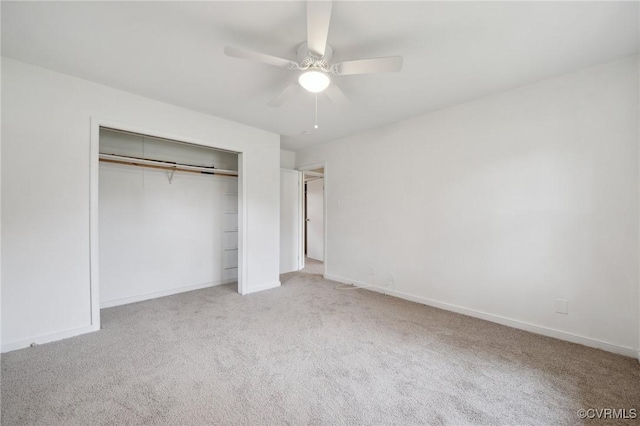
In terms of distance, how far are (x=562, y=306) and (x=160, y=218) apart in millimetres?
4699

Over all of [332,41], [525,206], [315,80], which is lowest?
[525,206]

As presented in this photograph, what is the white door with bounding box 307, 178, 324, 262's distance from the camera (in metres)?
6.47

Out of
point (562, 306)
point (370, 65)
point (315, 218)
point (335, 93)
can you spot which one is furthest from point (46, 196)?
point (315, 218)

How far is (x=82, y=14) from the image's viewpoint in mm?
1652

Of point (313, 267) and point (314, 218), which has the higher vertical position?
point (314, 218)

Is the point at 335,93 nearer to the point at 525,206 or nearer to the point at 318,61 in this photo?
the point at 318,61

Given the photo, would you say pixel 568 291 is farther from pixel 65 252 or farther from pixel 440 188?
pixel 65 252

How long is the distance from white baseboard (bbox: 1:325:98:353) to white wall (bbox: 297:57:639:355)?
3439 millimetres

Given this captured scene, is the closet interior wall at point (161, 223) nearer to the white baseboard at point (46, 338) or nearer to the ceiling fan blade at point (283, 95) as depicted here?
the white baseboard at point (46, 338)

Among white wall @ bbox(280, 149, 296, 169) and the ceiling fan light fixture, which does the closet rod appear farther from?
the ceiling fan light fixture

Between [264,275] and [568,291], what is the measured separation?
349 centimetres

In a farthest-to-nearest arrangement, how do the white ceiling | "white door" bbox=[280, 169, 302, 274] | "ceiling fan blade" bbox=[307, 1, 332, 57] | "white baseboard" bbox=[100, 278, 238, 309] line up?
"white door" bbox=[280, 169, 302, 274] < "white baseboard" bbox=[100, 278, 238, 309] < the white ceiling < "ceiling fan blade" bbox=[307, 1, 332, 57]

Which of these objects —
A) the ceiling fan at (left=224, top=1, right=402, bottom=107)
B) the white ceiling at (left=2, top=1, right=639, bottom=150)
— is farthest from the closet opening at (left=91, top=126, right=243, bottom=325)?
the ceiling fan at (left=224, top=1, right=402, bottom=107)

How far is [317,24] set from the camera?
145cm
